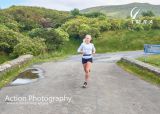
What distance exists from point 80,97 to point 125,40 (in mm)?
46814

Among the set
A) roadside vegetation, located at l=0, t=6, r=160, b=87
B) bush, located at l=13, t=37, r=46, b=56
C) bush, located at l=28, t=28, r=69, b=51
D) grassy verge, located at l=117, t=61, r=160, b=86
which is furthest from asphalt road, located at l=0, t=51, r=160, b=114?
bush, located at l=28, t=28, r=69, b=51

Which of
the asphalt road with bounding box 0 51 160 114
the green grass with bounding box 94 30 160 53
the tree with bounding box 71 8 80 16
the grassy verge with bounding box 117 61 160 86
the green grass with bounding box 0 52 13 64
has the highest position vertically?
the asphalt road with bounding box 0 51 160 114

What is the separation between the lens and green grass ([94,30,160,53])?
5553 centimetres

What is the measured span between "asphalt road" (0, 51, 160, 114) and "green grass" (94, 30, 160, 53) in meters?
38.1

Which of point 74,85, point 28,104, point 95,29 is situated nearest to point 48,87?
point 74,85

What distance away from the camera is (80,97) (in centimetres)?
1199

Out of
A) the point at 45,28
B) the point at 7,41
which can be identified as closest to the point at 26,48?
the point at 7,41

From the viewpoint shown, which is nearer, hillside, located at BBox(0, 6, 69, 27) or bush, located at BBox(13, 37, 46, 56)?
bush, located at BBox(13, 37, 46, 56)

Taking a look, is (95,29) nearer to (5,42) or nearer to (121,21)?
(121,21)

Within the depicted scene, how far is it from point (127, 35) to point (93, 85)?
46.7 meters

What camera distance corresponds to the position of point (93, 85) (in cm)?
1458

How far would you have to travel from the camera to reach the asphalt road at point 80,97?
10359 millimetres

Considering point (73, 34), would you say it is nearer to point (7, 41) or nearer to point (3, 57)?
point (7, 41)

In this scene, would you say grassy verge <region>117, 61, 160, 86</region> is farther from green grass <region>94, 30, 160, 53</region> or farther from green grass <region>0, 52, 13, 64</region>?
green grass <region>94, 30, 160, 53</region>
